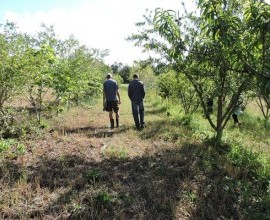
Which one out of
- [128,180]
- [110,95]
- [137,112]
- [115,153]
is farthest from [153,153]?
[110,95]

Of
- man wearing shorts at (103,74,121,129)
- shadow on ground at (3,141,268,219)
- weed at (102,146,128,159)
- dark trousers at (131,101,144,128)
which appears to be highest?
man wearing shorts at (103,74,121,129)

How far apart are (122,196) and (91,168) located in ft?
4.03

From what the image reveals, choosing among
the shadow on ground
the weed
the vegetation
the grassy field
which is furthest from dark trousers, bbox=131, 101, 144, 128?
the shadow on ground

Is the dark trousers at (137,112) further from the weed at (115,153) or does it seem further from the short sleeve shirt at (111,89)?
the weed at (115,153)

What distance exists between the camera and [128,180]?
626 centimetres

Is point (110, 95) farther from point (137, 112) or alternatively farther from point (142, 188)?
point (142, 188)

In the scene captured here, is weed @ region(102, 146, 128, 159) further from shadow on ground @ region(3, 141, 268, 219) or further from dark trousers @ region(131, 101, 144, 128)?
dark trousers @ region(131, 101, 144, 128)

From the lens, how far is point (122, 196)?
5590 millimetres

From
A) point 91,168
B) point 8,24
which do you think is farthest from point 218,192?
point 8,24

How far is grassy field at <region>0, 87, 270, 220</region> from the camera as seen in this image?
525 centimetres

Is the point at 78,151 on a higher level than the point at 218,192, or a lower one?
higher

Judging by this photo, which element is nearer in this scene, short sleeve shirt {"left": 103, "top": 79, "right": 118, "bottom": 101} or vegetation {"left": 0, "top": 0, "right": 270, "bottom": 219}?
vegetation {"left": 0, "top": 0, "right": 270, "bottom": 219}

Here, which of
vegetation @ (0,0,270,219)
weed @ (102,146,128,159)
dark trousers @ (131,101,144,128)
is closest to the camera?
vegetation @ (0,0,270,219)

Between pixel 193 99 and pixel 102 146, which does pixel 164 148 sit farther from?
pixel 193 99
